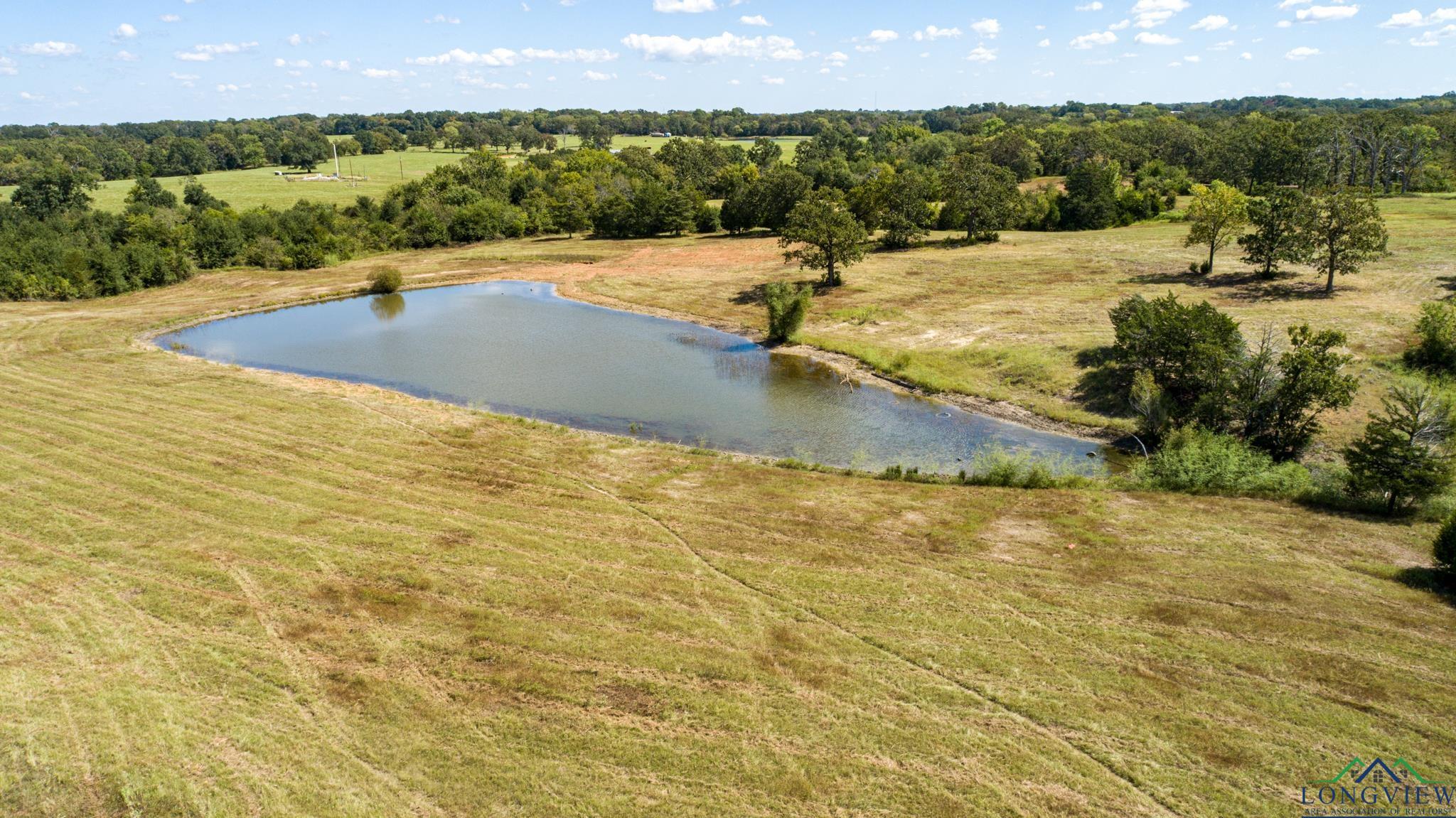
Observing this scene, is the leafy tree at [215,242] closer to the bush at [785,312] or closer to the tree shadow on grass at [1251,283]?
the bush at [785,312]

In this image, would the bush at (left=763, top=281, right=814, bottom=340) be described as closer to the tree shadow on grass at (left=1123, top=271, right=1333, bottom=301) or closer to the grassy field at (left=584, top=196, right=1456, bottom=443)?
the grassy field at (left=584, top=196, right=1456, bottom=443)

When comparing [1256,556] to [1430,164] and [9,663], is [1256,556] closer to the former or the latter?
[9,663]

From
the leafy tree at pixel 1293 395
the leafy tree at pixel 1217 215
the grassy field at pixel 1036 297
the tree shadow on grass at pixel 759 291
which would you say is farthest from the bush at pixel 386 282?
the leafy tree at pixel 1217 215

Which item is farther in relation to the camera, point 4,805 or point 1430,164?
point 1430,164

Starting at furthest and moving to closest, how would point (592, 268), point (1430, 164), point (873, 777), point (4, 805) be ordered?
point (1430, 164) < point (592, 268) < point (873, 777) < point (4, 805)

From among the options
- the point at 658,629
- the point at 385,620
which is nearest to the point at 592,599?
the point at 658,629

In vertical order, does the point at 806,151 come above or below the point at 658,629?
above

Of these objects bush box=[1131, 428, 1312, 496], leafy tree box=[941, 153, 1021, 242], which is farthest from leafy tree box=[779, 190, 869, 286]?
bush box=[1131, 428, 1312, 496]
